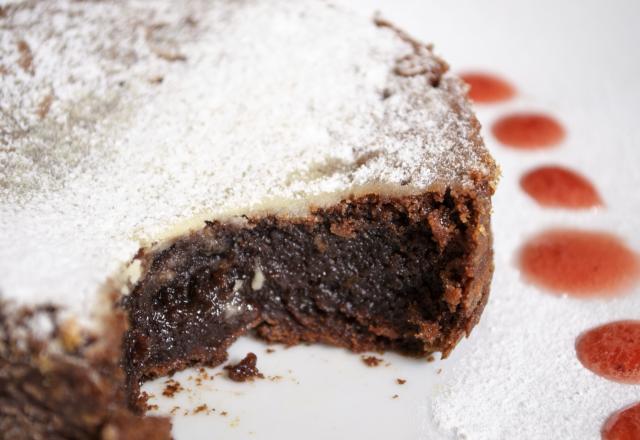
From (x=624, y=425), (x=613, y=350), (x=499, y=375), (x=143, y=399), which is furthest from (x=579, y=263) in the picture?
(x=143, y=399)

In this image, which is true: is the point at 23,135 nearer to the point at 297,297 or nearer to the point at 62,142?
the point at 62,142

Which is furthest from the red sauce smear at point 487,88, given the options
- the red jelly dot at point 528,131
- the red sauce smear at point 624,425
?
the red sauce smear at point 624,425

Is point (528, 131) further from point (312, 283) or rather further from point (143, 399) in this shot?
point (143, 399)

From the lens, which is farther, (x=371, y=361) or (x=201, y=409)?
(x=371, y=361)

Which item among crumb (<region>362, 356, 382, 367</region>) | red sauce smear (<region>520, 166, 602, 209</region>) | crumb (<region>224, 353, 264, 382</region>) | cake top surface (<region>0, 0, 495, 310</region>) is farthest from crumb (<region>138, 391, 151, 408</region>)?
red sauce smear (<region>520, 166, 602, 209</region>)

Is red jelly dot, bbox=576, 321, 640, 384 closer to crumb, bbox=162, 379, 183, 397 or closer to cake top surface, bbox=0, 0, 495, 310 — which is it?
cake top surface, bbox=0, 0, 495, 310

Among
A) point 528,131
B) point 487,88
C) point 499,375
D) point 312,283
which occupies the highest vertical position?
point 487,88
